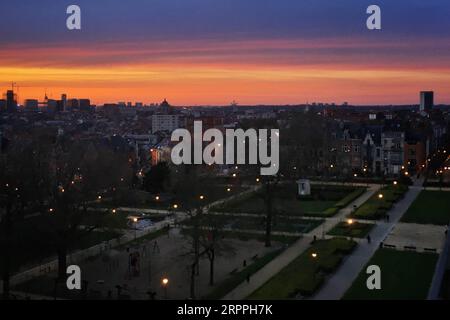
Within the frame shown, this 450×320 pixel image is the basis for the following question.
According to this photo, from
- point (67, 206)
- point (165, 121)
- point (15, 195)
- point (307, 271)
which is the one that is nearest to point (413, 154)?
point (307, 271)

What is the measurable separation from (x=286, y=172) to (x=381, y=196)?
27.6ft

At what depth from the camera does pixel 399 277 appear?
696 inches

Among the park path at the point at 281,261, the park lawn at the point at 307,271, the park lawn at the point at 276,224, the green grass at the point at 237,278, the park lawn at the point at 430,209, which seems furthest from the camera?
the park lawn at the point at 430,209

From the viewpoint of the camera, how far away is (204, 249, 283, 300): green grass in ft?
53.5

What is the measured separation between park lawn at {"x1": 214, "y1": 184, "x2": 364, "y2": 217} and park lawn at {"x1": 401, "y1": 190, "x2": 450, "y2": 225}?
3.67 metres

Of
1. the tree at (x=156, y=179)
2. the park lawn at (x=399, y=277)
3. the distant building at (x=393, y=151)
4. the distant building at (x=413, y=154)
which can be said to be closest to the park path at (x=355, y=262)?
the park lawn at (x=399, y=277)

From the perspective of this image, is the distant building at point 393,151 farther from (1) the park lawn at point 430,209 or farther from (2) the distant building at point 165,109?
(2) the distant building at point 165,109

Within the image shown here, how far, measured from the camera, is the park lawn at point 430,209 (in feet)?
89.1

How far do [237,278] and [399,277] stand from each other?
198 inches

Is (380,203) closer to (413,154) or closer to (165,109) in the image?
(413,154)

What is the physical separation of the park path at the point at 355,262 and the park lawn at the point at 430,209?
527 mm

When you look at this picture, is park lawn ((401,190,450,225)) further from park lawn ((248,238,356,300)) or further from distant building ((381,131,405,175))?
distant building ((381,131,405,175))
